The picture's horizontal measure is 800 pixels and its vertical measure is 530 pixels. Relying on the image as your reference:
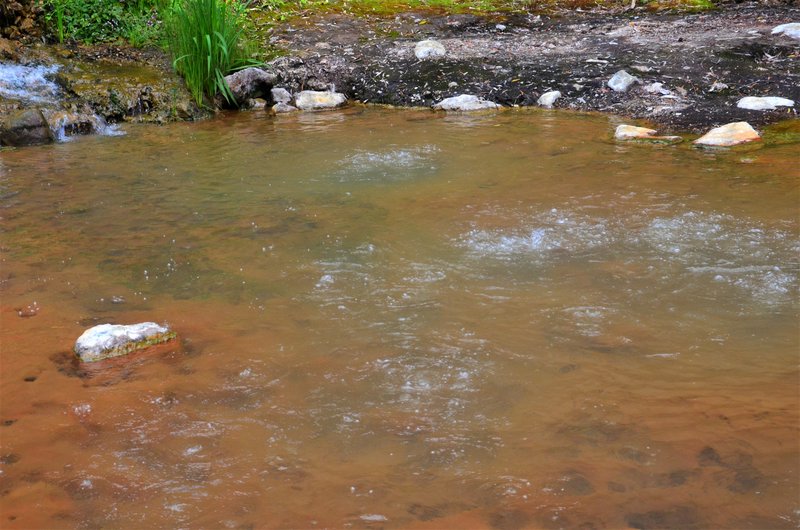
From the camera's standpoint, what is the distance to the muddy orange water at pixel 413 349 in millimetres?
2213

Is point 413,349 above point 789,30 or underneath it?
underneath

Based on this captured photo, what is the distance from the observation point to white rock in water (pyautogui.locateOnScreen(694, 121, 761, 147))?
241 inches

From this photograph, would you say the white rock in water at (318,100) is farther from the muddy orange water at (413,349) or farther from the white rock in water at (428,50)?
the muddy orange water at (413,349)

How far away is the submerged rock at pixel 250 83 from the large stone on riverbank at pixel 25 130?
2051 millimetres

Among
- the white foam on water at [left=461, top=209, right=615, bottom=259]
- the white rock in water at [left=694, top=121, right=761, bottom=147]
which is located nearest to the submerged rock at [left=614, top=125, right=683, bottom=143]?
the white rock in water at [left=694, top=121, right=761, bottom=147]

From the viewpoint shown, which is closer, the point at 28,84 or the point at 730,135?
the point at 730,135

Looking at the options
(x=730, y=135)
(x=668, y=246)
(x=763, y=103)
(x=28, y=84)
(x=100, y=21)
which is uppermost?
(x=100, y=21)

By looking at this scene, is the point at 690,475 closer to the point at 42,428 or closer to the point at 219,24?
the point at 42,428

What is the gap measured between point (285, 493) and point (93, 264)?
2.41 metres

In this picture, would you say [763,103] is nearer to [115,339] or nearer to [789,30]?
[789,30]

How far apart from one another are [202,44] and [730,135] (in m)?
5.60

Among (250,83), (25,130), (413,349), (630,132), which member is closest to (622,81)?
(630,132)

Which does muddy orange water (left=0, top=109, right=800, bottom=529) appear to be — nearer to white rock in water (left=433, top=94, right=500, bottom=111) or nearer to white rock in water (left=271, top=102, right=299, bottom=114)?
white rock in water (left=433, top=94, right=500, bottom=111)

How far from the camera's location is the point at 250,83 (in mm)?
8453
